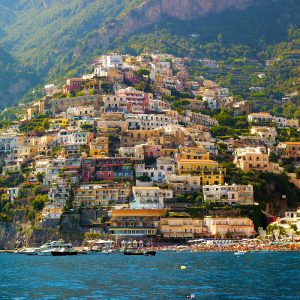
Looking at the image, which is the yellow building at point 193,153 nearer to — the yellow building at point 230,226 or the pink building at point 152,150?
the pink building at point 152,150

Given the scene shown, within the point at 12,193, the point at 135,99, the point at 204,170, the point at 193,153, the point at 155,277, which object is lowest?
the point at 155,277

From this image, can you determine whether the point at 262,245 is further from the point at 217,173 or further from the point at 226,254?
the point at 217,173

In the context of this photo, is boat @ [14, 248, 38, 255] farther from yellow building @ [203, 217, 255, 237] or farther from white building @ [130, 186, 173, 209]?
yellow building @ [203, 217, 255, 237]

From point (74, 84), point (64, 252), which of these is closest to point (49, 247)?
point (64, 252)

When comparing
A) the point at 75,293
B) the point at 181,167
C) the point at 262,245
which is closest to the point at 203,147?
the point at 181,167

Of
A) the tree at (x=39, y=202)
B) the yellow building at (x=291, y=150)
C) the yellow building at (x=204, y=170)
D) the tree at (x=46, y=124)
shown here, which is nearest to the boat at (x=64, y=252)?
the tree at (x=39, y=202)

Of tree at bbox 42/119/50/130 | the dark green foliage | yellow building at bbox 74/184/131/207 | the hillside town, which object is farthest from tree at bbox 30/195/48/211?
tree at bbox 42/119/50/130

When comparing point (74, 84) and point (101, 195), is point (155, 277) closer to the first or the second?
point (101, 195)
